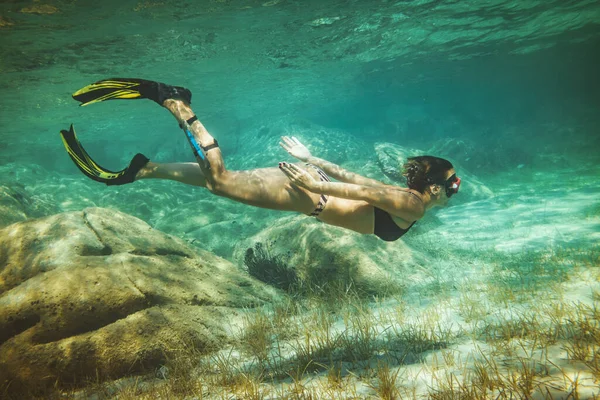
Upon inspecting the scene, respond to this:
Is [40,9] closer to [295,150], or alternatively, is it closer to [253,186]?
[295,150]

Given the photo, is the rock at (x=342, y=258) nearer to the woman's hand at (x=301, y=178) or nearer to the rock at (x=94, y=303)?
the rock at (x=94, y=303)

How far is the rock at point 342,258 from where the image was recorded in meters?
5.86

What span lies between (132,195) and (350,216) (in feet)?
47.7

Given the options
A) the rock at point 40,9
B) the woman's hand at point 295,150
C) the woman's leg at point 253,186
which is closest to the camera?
the woman's leg at point 253,186

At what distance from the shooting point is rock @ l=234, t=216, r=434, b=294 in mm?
5863

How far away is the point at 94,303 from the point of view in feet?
12.2

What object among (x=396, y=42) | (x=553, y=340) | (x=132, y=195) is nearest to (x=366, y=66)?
(x=396, y=42)

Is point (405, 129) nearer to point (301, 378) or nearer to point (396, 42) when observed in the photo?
point (396, 42)

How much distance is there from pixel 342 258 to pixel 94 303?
14.0 ft

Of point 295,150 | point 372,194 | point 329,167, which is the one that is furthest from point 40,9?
point 372,194

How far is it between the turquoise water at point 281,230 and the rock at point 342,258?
4 centimetres

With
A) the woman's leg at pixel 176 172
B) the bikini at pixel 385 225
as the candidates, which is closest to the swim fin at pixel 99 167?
the woman's leg at pixel 176 172

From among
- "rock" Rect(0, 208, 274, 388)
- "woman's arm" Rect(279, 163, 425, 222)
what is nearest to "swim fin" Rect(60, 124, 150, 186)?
"rock" Rect(0, 208, 274, 388)

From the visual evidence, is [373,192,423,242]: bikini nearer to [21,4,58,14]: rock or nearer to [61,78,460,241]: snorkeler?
[61,78,460,241]: snorkeler
